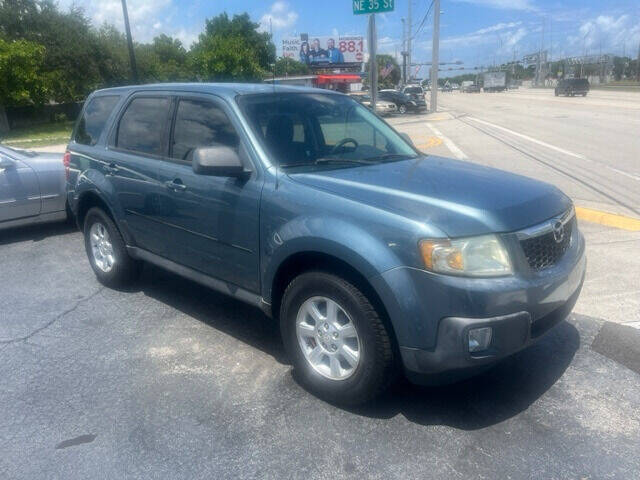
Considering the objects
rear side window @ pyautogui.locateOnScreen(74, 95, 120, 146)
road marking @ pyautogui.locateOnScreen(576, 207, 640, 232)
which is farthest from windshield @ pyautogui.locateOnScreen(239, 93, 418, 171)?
road marking @ pyautogui.locateOnScreen(576, 207, 640, 232)

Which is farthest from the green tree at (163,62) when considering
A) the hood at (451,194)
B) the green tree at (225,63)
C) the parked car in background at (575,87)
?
the hood at (451,194)

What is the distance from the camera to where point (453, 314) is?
3000 mm

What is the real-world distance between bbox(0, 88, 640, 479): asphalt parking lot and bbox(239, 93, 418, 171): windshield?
145 cm

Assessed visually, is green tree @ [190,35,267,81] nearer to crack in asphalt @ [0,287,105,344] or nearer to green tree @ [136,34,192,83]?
green tree @ [136,34,192,83]

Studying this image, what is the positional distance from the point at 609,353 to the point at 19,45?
31584 millimetres

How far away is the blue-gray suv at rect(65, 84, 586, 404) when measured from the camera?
3064 mm

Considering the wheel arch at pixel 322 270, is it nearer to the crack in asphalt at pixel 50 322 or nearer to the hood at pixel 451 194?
the hood at pixel 451 194

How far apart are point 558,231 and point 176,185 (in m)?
2.67

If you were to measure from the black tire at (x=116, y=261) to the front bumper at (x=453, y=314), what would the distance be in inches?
122

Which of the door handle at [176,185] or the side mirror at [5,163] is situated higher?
the door handle at [176,185]

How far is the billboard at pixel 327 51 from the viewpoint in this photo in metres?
73.8

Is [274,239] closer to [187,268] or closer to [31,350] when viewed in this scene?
[187,268]

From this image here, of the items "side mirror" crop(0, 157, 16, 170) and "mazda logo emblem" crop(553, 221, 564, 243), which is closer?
"mazda logo emblem" crop(553, 221, 564, 243)

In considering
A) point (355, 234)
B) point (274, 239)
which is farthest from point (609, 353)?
point (274, 239)
